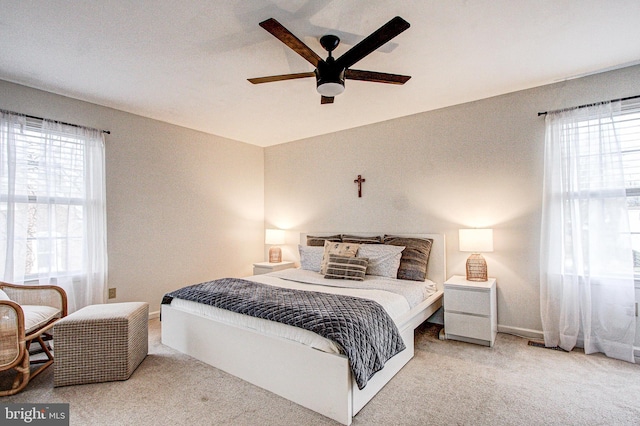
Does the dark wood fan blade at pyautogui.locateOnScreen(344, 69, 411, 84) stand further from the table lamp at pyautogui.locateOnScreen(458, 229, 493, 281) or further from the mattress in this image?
the table lamp at pyautogui.locateOnScreen(458, 229, 493, 281)

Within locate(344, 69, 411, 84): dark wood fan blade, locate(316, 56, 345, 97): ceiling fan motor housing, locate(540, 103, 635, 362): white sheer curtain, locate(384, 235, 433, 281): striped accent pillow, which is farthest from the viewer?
locate(384, 235, 433, 281): striped accent pillow

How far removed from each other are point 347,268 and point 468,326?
129 centimetres

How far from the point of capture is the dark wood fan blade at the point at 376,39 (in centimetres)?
171

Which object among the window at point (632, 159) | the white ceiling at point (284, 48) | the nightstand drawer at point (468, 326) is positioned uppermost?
the white ceiling at point (284, 48)

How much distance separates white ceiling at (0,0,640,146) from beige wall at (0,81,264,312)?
0.24 meters

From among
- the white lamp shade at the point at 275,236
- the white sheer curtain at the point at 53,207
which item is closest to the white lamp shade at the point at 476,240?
the white lamp shade at the point at 275,236

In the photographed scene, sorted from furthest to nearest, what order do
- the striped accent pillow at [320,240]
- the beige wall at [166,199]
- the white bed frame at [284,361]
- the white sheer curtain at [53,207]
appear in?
the striped accent pillow at [320,240] → the beige wall at [166,199] → the white sheer curtain at [53,207] → the white bed frame at [284,361]

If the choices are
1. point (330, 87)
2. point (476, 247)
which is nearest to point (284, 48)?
point (330, 87)

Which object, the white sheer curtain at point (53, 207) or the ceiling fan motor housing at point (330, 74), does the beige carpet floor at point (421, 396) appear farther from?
the ceiling fan motor housing at point (330, 74)

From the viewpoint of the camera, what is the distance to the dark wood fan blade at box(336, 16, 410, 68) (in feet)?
5.62

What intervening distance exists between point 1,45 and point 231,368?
2967 mm

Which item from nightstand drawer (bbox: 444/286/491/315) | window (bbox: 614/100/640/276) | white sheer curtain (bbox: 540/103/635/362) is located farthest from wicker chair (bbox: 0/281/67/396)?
window (bbox: 614/100/640/276)

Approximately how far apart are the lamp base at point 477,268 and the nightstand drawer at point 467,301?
300 mm

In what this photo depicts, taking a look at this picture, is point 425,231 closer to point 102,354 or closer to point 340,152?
point 340,152
